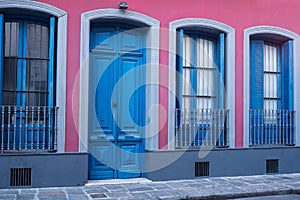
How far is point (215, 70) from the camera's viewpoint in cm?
900

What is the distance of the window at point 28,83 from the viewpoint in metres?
7.18

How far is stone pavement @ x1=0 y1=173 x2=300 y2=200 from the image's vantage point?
6.61 m

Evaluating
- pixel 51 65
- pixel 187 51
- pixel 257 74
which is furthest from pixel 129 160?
pixel 257 74

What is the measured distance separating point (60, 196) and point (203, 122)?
3.73 meters

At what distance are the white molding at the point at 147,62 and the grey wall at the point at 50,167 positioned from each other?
317 millimetres

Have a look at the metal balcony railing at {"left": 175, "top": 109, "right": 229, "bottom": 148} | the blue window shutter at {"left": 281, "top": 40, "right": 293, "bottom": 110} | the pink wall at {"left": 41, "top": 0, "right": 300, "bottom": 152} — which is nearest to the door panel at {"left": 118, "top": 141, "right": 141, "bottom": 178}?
the pink wall at {"left": 41, "top": 0, "right": 300, "bottom": 152}

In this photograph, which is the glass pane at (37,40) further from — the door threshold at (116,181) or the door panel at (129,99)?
the door threshold at (116,181)

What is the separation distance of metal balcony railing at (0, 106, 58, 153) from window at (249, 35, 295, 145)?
473 cm

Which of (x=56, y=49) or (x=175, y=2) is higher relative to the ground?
(x=175, y=2)

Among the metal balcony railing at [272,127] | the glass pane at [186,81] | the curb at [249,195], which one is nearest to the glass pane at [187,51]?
the glass pane at [186,81]

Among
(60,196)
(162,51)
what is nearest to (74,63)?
(162,51)

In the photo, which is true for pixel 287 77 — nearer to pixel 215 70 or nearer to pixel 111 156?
pixel 215 70

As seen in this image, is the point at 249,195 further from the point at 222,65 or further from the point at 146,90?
the point at 222,65

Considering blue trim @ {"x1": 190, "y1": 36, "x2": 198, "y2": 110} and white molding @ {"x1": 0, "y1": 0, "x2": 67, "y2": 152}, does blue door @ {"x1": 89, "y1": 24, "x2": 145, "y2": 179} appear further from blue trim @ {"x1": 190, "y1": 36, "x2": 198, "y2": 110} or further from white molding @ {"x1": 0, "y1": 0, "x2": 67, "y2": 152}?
blue trim @ {"x1": 190, "y1": 36, "x2": 198, "y2": 110}
